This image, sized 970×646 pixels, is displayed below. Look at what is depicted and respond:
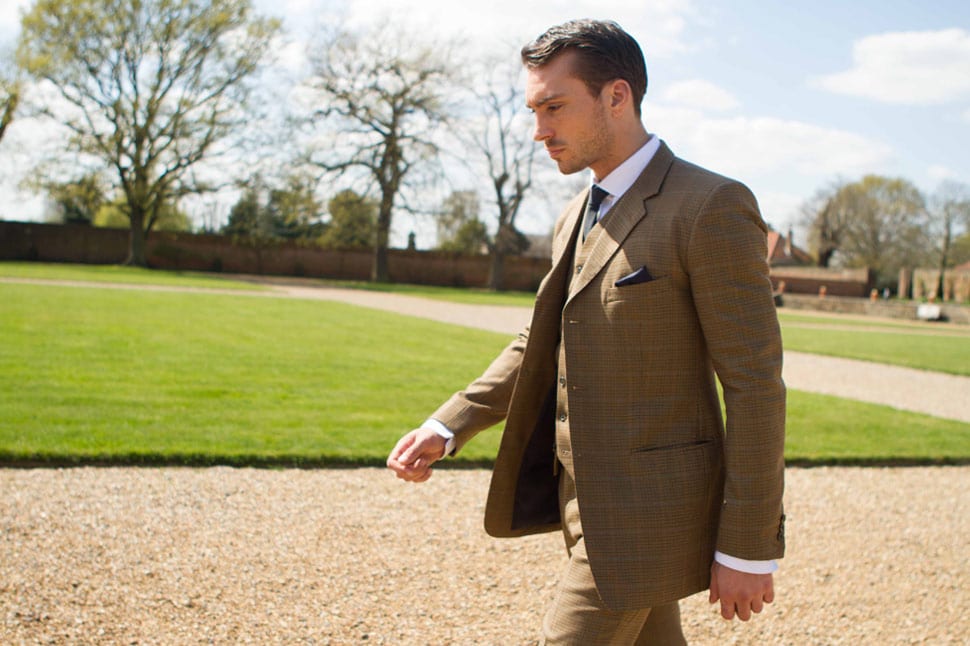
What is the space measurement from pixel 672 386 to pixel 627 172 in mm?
545

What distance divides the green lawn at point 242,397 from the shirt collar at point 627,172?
4.51 meters

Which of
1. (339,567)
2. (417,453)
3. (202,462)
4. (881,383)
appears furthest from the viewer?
(881,383)

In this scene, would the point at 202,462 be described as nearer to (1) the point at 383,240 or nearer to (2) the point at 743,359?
(2) the point at 743,359

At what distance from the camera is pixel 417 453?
2344mm

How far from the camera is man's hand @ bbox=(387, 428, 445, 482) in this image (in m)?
2.34

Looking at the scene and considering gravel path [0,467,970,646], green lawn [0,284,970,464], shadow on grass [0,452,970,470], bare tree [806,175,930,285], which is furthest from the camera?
bare tree [806,175,930,285]

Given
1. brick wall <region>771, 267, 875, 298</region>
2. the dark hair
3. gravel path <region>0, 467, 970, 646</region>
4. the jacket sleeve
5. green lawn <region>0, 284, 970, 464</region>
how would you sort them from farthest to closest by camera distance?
brick wall <region>771, 267, 875, 298</region>
green lawn <region>0, 284, 970, 464</region>
gravel path <region>0, 467, 970, 646</region>
the dark hair
the jacket sleeve

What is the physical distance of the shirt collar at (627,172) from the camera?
2078 mm

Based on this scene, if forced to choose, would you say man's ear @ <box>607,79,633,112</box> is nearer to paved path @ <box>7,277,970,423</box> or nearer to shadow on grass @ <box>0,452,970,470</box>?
shadow on grass @ <box>0,452,970,470</box>

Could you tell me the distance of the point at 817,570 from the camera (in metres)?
4.48

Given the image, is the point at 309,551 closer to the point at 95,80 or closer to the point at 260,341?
the point at 260,341

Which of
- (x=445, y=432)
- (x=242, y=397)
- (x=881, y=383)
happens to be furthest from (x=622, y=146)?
(x=881, y=383)

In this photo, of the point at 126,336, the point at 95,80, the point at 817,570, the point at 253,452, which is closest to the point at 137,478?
the point at 253,452

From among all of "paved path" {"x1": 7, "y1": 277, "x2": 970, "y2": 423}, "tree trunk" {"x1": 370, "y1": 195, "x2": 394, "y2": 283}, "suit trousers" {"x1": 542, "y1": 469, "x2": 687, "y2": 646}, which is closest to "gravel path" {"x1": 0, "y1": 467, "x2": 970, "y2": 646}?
"suit trousers" {"x1": 542, "y1": 469, "x2": 687, "y2": 646}
